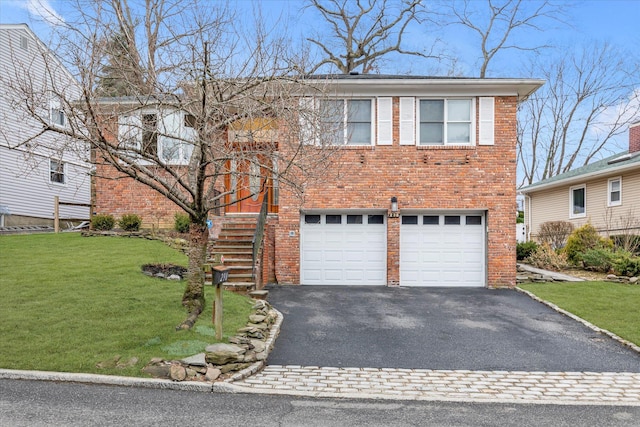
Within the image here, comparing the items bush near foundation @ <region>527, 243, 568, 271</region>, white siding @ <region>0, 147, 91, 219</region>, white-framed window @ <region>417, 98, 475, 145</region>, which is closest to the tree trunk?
white-framed window @ <region>417, 98, 475, 145</region>

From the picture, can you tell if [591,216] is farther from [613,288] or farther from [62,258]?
[62,258]

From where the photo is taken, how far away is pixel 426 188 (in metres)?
13.9

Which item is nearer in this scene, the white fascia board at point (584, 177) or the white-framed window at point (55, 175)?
the white fascia board at point (584, 177)

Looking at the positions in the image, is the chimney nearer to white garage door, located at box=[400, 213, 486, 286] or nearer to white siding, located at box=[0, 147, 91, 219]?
white garage door, located at box=[400, 213, 486, 286]

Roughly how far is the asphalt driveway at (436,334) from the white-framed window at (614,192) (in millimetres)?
10778

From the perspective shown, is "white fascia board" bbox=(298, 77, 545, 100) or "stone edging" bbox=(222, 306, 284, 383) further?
"white fascia board" bbox=(298, 77, 545, 100)

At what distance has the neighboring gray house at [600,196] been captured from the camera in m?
19.3

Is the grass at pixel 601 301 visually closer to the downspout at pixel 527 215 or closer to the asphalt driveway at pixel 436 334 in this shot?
the asphalt driveway at pixel 436 334

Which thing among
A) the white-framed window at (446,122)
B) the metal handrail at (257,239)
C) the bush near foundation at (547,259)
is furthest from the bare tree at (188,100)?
the bush near foundation at (547,259)

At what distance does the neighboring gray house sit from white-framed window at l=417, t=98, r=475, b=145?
866 centimetres

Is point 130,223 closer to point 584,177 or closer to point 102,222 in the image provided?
point 102,222

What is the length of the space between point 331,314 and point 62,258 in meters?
7.55

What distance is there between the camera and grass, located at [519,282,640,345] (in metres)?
9.47

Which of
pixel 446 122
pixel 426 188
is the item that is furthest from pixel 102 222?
pixel 446 122
